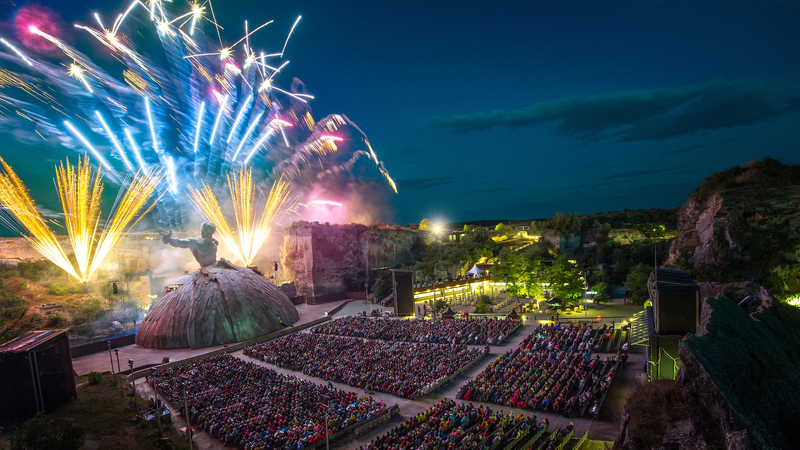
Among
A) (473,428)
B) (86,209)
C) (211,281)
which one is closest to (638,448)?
(473,428)

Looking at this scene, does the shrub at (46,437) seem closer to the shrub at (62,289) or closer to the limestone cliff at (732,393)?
the limestone cliff at (732,393)

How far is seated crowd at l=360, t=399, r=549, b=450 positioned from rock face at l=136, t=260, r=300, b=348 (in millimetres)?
20274

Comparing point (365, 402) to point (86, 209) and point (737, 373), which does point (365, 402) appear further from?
point (86, 209)

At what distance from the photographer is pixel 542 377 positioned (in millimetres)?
16984

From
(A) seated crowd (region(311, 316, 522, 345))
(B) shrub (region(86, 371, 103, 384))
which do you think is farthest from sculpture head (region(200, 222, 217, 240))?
(B) shrub (region(86, 371, 103, 384))

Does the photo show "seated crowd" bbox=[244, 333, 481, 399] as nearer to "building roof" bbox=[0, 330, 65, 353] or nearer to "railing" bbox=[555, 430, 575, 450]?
"railing" bbox=[555, 430, 575, 450]

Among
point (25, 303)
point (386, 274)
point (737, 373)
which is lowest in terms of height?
point (386, 274)

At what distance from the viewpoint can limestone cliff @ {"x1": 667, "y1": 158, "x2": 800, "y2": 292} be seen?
86.5ft

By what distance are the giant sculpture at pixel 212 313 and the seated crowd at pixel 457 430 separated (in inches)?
800

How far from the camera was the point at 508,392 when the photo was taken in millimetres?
16125

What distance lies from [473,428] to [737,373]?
869cm

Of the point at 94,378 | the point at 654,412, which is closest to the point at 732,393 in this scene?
the point at 654,412

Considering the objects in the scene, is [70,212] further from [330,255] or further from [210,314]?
[330,255]

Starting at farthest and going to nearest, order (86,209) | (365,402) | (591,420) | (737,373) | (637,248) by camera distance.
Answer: (637,248)
(86,209)
(365,402)
(591,420)
(737,373)
